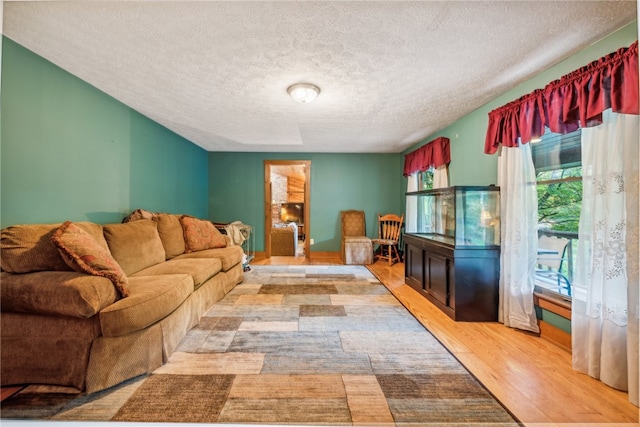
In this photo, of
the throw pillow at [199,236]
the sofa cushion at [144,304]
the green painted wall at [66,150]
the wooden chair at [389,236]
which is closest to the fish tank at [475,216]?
the wooden chair at [389,236]

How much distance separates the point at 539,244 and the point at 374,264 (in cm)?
277

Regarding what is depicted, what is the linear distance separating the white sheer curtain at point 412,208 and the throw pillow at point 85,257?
4006 mm

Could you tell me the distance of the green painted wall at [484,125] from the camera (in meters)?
1.63

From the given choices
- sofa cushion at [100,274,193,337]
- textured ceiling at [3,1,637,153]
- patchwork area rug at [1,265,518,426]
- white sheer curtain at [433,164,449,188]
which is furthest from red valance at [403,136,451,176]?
sofa cushion at [100,274,193,337]

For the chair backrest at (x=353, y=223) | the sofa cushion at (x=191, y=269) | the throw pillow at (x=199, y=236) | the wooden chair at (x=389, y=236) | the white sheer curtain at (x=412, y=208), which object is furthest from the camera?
the chair backrest at (x=353, y=223)

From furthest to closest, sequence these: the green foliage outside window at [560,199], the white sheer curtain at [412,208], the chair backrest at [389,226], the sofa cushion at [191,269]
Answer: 1. the chair backrest at [389,226]
2. the white sheer curtain at [412,208]
3. the sofa cushion at [191,269]
4. the green foliage outside window at [560,199]

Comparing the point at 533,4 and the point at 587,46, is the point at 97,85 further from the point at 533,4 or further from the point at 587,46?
the point at 587,46

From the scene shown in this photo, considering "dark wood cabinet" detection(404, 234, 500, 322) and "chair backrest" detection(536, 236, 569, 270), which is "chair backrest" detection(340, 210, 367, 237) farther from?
"chair backrest" detection(536, 236, 569, 270)

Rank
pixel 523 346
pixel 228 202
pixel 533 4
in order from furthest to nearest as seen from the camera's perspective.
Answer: pixel 228 202 < pixel 523 346 < pixel 533 4

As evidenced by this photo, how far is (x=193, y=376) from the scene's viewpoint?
160 centimetres

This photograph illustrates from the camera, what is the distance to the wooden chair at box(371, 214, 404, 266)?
4.87 m

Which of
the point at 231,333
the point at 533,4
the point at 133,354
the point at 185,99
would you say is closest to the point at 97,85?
the point at 185,99

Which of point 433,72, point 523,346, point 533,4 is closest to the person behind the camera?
point 533,4

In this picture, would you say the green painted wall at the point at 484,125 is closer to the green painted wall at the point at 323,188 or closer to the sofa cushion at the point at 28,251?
the green painted wall at the point at 323,188
